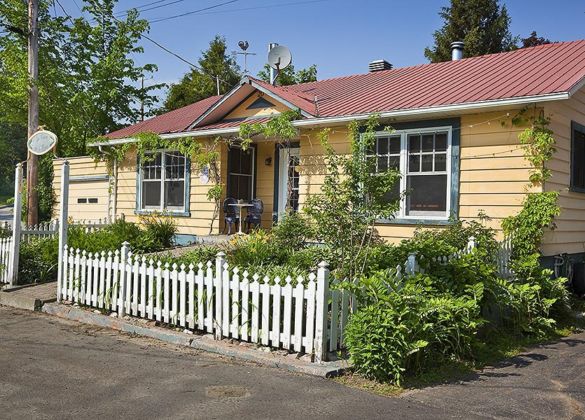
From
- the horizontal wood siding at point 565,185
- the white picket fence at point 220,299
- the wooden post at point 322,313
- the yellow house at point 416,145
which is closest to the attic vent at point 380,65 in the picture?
the yellow house at point 416,145

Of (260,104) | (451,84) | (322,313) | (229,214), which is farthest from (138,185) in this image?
(322,313)

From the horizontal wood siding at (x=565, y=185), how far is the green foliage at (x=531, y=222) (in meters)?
0.38

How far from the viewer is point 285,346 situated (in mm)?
6395

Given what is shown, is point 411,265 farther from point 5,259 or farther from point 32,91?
point 32,91

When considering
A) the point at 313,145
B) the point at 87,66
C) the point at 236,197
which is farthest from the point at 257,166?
the point at 87,66

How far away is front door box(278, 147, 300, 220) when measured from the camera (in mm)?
14000

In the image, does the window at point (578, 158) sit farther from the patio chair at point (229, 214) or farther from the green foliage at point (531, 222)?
the patio chair at point (229, 214)

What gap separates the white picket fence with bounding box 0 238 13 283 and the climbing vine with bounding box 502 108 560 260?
28.3ft

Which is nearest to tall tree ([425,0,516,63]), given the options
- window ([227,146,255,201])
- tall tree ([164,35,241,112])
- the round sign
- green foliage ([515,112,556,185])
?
tall tree ([164,35,241,112])

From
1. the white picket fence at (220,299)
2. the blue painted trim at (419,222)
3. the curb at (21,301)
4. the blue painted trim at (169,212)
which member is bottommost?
the curb at (21,301)

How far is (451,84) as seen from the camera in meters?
11.8

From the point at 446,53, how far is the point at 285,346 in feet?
88.9

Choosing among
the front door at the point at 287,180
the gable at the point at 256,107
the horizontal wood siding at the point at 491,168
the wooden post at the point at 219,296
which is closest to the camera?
the wooden post at the point at 219,296

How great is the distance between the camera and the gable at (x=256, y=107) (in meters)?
13.6
